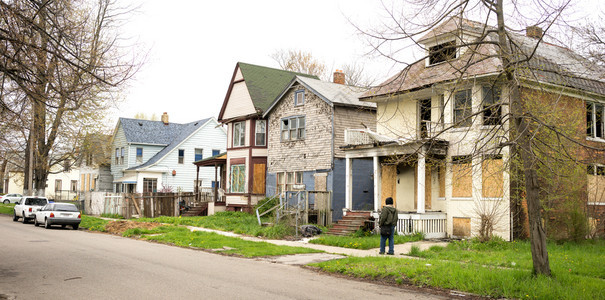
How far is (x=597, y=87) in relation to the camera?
20234 millimetres

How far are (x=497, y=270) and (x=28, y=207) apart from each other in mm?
27737

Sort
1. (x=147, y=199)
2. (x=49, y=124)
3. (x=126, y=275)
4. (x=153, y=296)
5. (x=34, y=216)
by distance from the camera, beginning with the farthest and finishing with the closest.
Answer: (x=49, y=124)
(x=147, y=199)
(x=34, y=216)
(x=126, y=275)
(x=153, y=296)

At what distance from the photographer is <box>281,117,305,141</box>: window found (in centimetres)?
2883

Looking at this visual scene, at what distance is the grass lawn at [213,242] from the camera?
15.9 metres

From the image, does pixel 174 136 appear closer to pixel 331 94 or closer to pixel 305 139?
pixel 305 139

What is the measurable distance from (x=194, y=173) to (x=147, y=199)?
47.3ft

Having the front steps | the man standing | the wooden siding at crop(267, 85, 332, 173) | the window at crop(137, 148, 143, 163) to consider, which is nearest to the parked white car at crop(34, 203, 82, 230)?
the wooden siding at crop(267, 85, 332, 173)

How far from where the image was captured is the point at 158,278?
34.2ft

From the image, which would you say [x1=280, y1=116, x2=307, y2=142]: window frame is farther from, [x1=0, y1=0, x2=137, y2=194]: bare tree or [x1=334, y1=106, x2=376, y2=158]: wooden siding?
[x1=0, y1=0, x2=137, y2=194]: bare tree

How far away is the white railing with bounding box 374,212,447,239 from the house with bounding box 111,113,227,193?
27467mm

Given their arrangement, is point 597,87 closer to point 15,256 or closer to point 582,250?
point 582,250

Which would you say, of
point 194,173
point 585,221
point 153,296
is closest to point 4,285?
point 153,296

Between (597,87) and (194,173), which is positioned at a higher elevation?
(597,87)

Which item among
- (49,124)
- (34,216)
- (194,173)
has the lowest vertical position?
(34,216)
